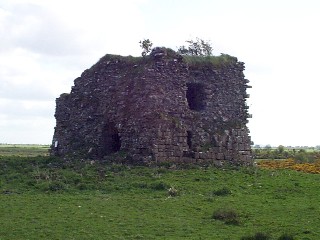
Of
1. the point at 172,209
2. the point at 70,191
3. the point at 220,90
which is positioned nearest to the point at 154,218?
the point at 172,209


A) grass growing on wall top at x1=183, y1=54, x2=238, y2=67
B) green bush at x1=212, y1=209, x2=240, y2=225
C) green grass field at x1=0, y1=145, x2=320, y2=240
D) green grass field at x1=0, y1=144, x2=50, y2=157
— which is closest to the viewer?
green grass field at x1=0, y1=145, x2=320, y2=240

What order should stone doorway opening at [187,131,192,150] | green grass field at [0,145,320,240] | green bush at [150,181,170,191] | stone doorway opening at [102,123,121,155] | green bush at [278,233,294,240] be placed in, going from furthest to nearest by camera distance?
stone doorway opening at [102,123,121,155], stone doorway opening at [187,131,192,150], green bush at [150,181,170,191], green grass field at [0,145,320,240], green bush at [278,233,294,240]

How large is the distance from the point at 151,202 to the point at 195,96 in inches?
471

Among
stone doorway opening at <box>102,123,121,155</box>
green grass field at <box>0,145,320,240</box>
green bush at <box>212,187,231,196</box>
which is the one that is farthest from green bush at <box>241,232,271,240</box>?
stone doorway opening at <box>102,123,121,155</box>

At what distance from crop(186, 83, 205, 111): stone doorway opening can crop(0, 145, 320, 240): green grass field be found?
4421 mm

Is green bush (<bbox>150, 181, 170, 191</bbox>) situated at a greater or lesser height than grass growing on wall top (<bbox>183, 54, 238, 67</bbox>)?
lesser

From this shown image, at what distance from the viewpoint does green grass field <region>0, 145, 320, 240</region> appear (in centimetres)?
1434

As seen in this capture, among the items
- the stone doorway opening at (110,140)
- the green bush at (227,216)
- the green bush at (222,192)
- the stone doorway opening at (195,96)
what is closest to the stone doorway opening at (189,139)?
the stone doorway opening at (195,96)

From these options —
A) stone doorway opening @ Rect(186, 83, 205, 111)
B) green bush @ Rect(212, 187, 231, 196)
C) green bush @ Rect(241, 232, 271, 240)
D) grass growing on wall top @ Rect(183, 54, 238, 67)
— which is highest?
grass growing on wall top @ Rect(183, 54, 238, 67)

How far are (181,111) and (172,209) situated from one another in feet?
34.4

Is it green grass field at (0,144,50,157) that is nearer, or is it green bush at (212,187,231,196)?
green bush at (212,187,231,196)

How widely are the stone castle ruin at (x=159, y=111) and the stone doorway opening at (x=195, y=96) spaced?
0.18 ft

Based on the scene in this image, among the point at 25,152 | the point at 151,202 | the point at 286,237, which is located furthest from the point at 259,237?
the point at 25,152

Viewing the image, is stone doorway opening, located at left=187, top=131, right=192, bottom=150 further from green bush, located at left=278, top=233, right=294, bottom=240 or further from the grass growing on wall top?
green bush, located at left=278, top=233, right=294, bottom=240
